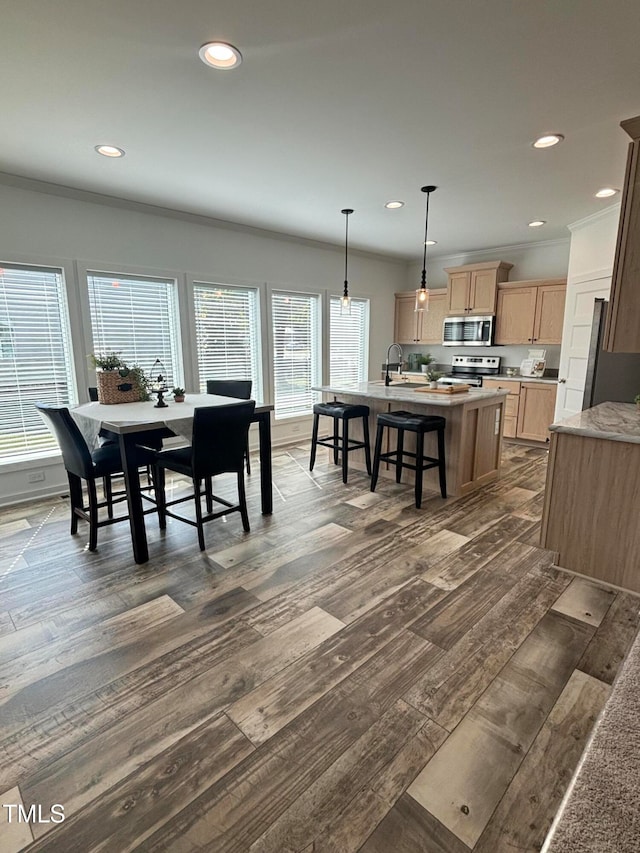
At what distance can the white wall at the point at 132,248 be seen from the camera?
3588 mm

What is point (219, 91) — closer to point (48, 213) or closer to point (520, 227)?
point (48, 213)

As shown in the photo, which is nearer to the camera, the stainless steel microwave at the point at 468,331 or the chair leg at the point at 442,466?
the chair leg at the point at 442,466

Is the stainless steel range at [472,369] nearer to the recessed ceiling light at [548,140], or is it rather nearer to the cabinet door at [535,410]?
the cabinet door at [535,410]

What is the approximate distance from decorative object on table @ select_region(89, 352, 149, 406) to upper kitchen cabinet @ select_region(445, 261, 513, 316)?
475cm

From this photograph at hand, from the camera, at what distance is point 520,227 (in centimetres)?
499

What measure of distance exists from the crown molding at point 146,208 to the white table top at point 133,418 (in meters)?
1.95

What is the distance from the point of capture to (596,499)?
242 centimetres

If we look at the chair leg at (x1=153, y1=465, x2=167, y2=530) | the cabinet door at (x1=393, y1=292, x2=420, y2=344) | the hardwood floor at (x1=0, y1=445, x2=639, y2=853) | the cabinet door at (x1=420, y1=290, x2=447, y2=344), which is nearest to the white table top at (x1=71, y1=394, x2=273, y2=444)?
the chair leg at (x1=153, y1=465, x2=167, y2=530)

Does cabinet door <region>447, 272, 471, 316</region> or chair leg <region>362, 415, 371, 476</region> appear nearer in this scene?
chair leg <region>362, 415, 371, 476</region>

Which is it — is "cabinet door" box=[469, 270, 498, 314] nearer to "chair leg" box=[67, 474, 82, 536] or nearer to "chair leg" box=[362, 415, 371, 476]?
"chair leg" box=[362, 415, 371, 476]

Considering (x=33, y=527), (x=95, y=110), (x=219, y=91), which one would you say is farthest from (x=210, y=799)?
(x=95, y=110)

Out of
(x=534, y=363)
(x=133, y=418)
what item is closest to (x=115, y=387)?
(x=133, y=418)

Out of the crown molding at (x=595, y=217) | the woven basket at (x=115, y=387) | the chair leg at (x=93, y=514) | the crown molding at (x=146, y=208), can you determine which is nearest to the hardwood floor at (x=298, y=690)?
the chair leg at (x=93, y=514)

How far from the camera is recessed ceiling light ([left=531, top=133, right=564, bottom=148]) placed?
2.70m
